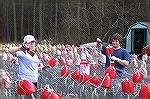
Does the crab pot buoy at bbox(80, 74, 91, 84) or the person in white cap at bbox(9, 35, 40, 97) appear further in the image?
the crab pot buoy at bbox(80, 74, 91, 84)

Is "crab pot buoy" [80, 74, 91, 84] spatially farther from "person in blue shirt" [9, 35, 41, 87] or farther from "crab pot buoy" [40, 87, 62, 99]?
"crab pot buoy" [40, 87, 62, 99]

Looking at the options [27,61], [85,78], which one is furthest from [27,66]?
[85,78]

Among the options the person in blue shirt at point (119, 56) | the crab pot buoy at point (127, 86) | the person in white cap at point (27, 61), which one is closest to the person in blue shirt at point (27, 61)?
the person in white cap at point (27, 61)

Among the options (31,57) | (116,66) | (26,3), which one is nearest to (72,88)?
(116,66)

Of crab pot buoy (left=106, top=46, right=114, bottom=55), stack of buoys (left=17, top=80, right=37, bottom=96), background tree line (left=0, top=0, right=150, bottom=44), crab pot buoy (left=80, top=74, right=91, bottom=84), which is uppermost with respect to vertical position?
background tree line (left=0, top=0, right=150, bottom=44)

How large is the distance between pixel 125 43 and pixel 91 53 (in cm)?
177

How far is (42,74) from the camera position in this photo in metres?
3.64

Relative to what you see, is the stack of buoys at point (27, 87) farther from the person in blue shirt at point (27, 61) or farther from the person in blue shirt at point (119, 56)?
the person in blue shirt at point (119, 56)

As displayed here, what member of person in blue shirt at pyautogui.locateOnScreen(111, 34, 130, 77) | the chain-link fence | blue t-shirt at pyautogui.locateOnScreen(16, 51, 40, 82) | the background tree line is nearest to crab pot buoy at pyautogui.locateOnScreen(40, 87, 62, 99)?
blue t-shirt at pyautogui.locateOnScreen(16, 51, 40, 82)

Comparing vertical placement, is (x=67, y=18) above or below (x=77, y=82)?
above

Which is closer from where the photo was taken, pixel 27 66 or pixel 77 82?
pixel 27 66

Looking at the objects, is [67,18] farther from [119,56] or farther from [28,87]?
[28,87]

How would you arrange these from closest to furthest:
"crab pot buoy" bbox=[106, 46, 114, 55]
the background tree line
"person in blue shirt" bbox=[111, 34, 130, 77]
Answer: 1. "person in blue shirt" bbox=[111, 34, 130, 77]
2. "crab pot buoy" bbox=[106, 46, 114, 55]
3. the background tree line

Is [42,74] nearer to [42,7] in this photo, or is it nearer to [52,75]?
[52,75]
